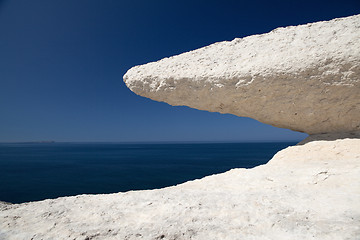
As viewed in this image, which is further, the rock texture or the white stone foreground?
the rock texture

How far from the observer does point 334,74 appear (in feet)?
15.5

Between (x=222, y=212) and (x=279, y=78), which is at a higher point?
(x=279, y=78)

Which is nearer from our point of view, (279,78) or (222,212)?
(222,212)

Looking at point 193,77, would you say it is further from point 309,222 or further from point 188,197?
point 309,222

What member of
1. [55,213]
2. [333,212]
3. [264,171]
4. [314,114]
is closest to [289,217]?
[333,212]

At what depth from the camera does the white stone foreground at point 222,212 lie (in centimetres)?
210

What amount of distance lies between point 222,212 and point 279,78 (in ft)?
12.7

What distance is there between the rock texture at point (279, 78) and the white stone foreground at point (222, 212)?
1707mm

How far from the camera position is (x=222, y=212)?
2562 mm

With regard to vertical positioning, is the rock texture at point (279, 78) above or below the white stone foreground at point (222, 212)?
above

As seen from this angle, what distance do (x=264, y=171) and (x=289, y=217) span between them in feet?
6.61

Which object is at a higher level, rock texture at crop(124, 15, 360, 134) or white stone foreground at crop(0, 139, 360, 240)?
rock texture at crop(124, 15, 360, 134)

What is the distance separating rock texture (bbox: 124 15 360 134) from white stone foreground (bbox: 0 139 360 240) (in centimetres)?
171

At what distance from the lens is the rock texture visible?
15.7 feet
